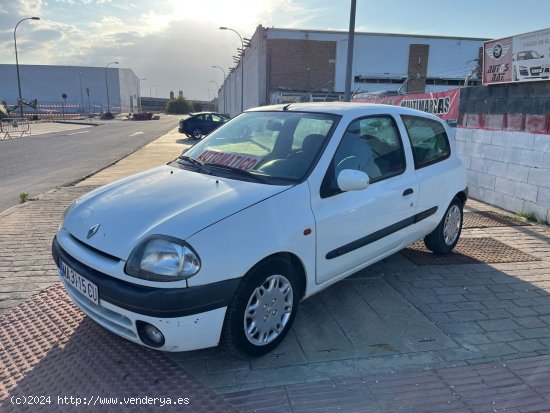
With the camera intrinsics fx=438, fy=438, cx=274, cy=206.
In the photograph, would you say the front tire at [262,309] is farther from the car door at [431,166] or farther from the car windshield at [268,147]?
the car door at [431,166]

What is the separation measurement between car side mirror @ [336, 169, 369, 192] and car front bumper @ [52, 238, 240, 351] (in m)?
1.07

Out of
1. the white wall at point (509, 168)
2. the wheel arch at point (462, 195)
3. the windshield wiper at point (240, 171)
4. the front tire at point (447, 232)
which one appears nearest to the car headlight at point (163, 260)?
the windshield wiper at point (240, 171)

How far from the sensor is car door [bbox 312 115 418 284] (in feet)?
10.6

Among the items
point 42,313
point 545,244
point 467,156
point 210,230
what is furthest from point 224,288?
point 467,156

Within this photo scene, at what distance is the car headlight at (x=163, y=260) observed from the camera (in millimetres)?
2510

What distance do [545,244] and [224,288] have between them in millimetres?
4870

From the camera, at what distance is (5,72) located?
112250mm

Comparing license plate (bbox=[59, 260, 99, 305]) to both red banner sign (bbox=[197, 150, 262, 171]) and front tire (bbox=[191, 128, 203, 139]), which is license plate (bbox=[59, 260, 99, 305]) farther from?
front tire (bbox=[191, 128, 203, 139])

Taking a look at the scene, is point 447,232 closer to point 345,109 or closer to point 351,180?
point 345,109

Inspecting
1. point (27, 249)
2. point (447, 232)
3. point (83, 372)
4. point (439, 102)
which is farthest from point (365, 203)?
point (439, 102)

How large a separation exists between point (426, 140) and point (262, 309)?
8.74ft

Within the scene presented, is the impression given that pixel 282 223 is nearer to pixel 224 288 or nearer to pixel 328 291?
pixel 224 288

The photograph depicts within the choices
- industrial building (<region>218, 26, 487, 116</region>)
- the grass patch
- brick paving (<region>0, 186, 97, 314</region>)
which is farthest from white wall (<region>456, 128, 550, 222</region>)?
industrial building (<region>218, 26, 487, 116</region>)

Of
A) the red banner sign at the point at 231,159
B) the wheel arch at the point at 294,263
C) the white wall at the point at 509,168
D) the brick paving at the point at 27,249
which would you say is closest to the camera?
the wheel arch at the point at 294,263
